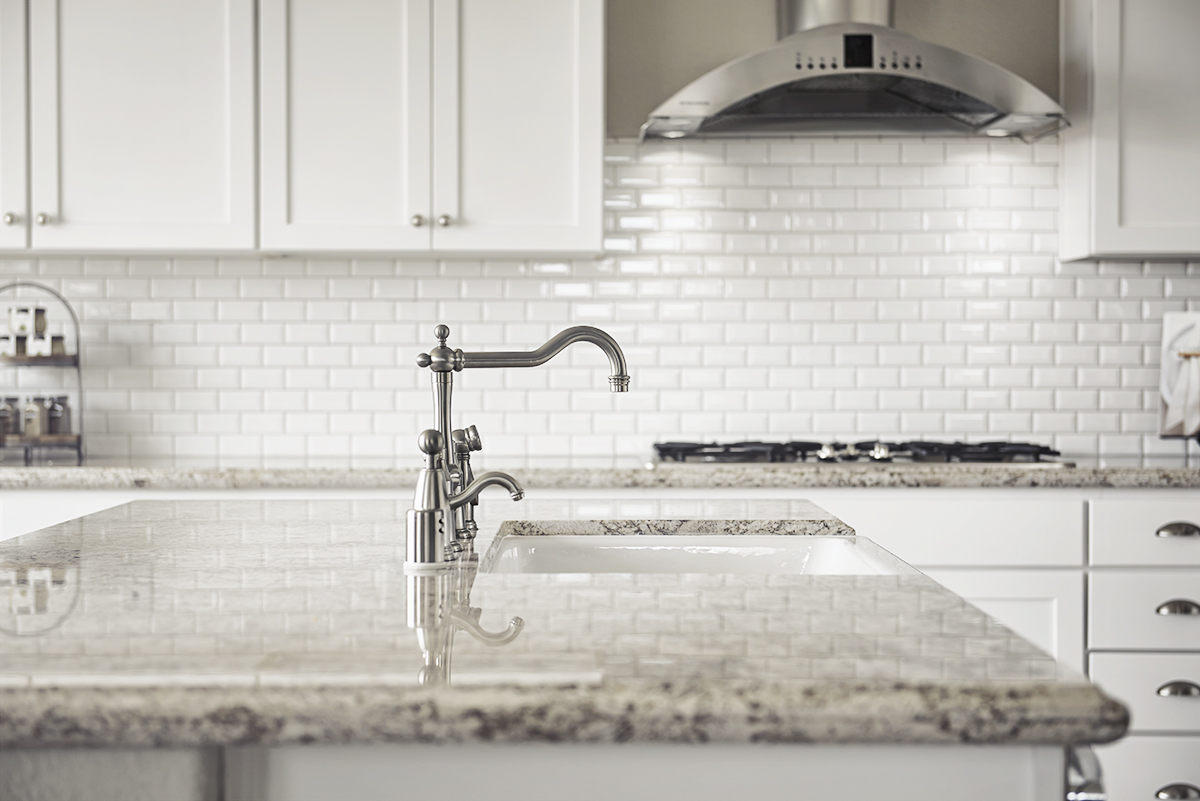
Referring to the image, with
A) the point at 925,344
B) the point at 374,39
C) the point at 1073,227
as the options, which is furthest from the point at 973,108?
the point at 374,39

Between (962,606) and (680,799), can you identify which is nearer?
(680,799)

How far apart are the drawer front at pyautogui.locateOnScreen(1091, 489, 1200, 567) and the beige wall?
139cm

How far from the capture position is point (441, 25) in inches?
104

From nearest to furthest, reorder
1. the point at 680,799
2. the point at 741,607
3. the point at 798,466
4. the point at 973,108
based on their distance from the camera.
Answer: the point at 680,799
the point at 741,607
the point at 798,466
the point at 973,108

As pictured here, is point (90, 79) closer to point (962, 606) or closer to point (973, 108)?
point (973, 108)

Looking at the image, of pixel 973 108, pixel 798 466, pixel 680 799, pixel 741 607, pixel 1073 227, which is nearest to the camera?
pixel 680 799

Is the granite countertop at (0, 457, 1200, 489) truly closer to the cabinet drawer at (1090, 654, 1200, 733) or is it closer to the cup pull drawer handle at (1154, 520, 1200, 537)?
the cup pull drawer handle at (1154, 520, 1200, 537)

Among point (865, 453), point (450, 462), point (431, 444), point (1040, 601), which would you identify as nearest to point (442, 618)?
point (431, 444)

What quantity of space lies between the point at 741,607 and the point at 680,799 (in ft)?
0.73

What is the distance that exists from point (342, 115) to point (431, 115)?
9.8 inches

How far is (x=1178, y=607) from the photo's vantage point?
2381 millimetres

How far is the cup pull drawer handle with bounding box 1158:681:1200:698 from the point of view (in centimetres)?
240

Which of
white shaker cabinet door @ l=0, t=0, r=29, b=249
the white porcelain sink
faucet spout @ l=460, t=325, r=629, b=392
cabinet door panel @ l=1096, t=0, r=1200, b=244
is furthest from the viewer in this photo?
cabinet door panel @ l=1096, t=0, r=1200, b=244

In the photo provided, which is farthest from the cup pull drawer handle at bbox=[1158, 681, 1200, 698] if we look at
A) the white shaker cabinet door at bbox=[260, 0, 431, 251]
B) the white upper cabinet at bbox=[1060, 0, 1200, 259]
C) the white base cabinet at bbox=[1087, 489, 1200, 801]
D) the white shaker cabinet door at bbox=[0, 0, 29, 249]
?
the white shaker cabinet door at bbox=[0, 0, 29, 249]
